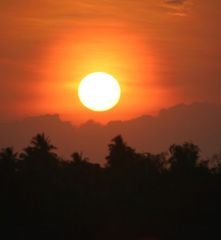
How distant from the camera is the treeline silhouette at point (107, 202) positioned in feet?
195

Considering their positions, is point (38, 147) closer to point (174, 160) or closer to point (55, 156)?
point (55, 156)

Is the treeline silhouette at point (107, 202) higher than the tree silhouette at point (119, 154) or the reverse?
the reverse

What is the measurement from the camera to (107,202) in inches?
Answer: 2589

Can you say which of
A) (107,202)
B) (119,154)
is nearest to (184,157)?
(119,154)

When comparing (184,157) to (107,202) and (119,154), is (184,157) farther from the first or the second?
(107,202)

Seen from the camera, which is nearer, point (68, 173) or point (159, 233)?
point (159, 233)

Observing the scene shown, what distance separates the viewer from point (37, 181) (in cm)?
6794

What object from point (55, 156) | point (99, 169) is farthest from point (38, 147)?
point (99, 169)

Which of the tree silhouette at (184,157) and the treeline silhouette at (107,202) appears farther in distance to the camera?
the tree silhouette at (184,157)

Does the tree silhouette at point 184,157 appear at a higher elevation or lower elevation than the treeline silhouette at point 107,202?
higher

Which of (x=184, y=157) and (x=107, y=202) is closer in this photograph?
(x=107, y=202)

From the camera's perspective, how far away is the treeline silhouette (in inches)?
2340

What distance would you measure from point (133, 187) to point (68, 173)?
608 centimetres

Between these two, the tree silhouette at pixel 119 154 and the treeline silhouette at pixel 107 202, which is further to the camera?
the tree silhouette at pixel 119 154
